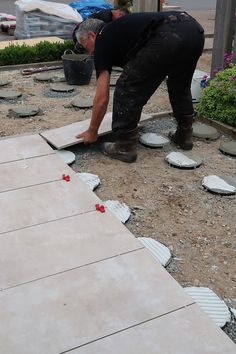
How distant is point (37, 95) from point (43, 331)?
171 inches

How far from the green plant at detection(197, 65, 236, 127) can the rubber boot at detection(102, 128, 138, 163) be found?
1.28 metres

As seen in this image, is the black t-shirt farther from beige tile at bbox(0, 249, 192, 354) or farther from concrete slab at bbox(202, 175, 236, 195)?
beige tile at bbox(0, 249, 192, 354)

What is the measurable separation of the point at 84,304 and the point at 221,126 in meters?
3.13

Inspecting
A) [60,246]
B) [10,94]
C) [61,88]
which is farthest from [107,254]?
[61,88]

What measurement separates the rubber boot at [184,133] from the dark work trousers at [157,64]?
38 centimetres

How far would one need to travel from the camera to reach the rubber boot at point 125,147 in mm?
3994

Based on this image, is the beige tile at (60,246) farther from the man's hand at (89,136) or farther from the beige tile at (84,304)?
the man's hand at (89,136)

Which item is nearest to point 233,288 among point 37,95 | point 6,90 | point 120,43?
point 120,43

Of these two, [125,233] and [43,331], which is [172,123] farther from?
[43,331]

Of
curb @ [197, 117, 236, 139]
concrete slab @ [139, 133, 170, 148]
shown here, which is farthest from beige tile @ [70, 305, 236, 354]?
curb @ [197, 117, 236, 139]

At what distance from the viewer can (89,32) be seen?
375 cm

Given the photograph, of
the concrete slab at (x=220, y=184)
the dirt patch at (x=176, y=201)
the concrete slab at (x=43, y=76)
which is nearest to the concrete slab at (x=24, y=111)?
the dirt patch at (x=176, y=201)

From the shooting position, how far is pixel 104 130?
4.32m

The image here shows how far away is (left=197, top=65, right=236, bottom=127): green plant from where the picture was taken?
15.5 ft
